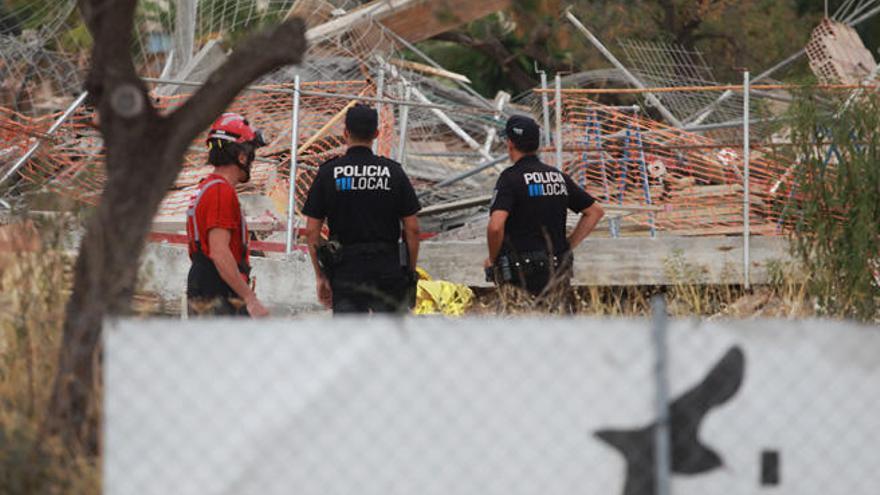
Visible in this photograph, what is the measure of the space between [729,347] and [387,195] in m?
3.19

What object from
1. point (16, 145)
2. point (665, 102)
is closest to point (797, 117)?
point (16, 145)

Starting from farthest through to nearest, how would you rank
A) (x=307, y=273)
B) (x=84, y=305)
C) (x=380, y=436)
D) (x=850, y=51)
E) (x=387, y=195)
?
(x=850, y=51) → (x=307, y=273) → (x=387, y=195) → (x=84, y=305) → (x=380, y=436)

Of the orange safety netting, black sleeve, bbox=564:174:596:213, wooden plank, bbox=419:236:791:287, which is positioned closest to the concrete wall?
wooden plank, bbox=419:236:791:287

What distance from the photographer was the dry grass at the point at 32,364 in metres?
4.92

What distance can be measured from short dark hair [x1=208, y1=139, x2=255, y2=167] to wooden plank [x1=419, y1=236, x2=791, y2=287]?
4165 millimetres

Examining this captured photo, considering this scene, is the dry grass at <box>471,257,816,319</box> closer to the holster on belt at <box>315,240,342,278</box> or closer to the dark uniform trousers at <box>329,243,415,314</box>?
the dark uniform trousers at <box>329,243,415,314</box>

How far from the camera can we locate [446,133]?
19641mm

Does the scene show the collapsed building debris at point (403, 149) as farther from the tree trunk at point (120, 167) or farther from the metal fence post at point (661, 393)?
the metal fence post at point (661, 393)

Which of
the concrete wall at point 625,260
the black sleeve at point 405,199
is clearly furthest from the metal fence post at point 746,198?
the black sleeve at point 405,199

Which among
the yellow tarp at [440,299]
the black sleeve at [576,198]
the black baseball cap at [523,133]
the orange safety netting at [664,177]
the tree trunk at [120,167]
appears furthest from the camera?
the orange safety netting at [664,177]

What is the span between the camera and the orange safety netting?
449 inches

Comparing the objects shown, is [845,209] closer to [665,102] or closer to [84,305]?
[84,305]

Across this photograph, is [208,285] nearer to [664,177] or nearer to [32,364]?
[32,364]

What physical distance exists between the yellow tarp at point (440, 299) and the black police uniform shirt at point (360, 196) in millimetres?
1973
